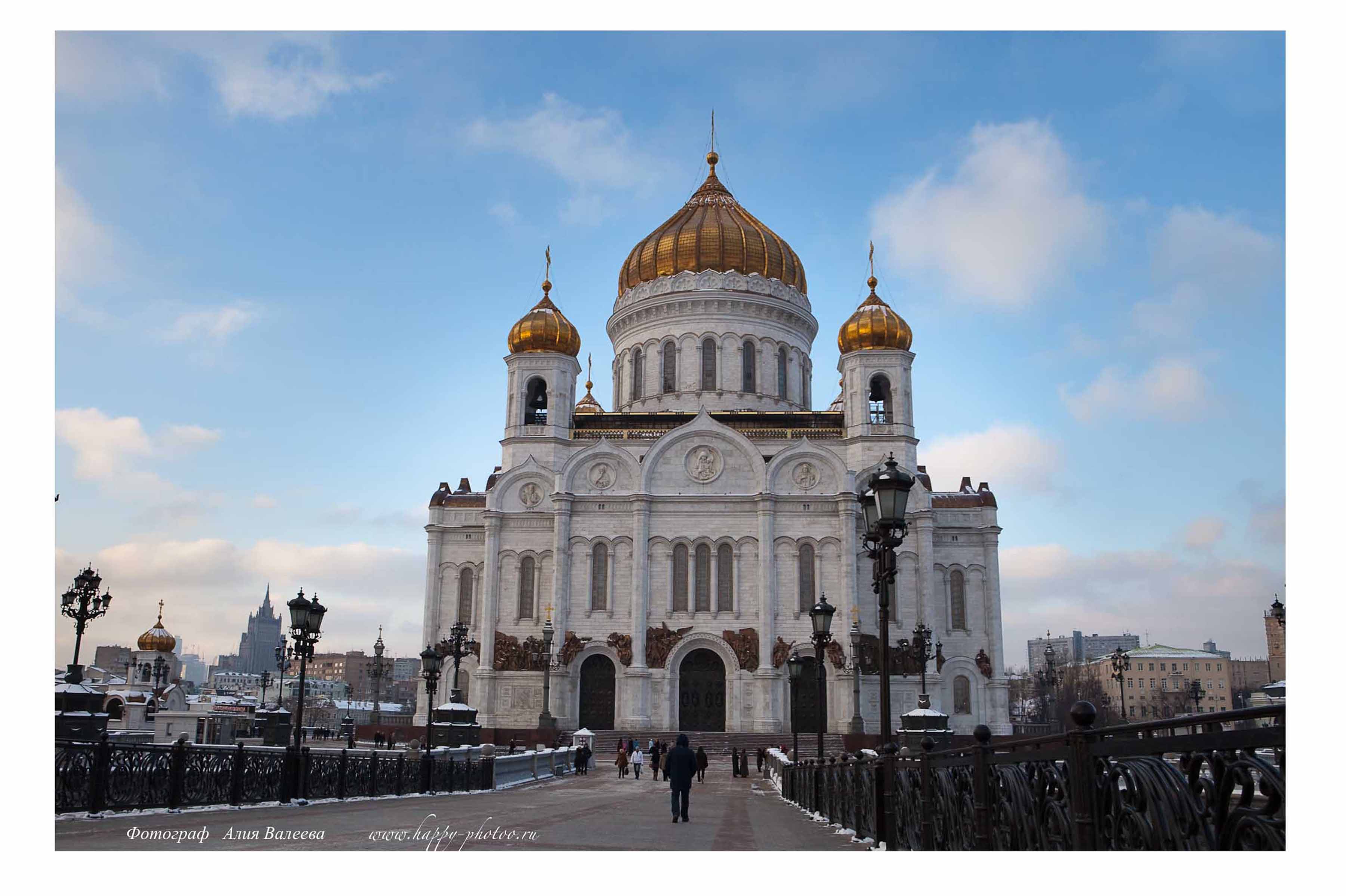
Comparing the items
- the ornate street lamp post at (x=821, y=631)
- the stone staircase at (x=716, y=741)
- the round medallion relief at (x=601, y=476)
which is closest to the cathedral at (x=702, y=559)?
the round medallion relief at (x=601, y=476)

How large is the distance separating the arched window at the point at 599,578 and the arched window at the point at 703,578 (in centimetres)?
333

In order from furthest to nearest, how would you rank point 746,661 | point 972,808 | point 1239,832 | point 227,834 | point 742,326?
point 742,326 < point 746,661 < point 227,834 < point 972,808 < point 1239,832

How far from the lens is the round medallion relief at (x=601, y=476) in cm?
3881

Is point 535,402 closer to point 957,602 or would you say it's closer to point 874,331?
point 874,331

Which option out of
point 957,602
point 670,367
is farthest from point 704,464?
point 957,602

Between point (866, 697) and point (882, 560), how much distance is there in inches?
1091

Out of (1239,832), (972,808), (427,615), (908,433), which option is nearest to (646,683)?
(427,615)

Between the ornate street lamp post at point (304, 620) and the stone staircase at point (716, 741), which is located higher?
the ornate street lamp post at point (304, 620)

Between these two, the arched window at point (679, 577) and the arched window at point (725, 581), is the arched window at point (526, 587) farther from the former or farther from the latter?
the arched window at point (725, 581)


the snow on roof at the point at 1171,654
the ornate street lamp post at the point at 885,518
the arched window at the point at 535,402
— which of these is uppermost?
the arched window at the point at 535,402

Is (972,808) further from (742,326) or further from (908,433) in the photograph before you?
(742,326)

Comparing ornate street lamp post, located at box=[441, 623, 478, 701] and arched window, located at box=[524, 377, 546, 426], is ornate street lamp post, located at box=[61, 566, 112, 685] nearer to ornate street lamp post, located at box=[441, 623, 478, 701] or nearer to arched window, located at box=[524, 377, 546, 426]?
ornate street lamp post, located at box=[441, 623, 478, 701]

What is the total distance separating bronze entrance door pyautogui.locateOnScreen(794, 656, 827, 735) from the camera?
3538 cm

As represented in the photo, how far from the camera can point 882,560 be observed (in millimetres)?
10023
